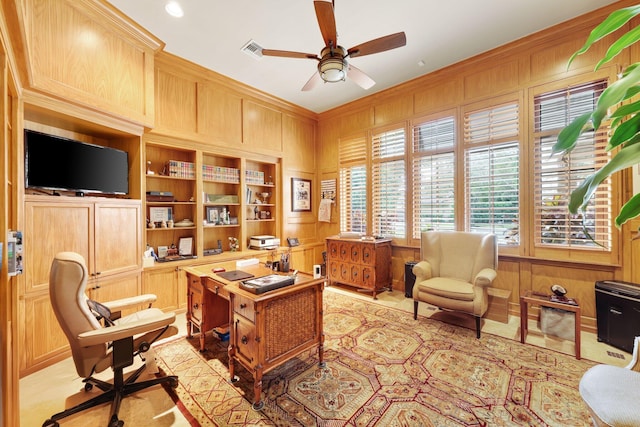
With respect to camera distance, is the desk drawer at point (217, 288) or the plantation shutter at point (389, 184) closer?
the desk drawer at point (217, 288)

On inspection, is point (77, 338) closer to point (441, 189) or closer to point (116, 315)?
point (116, 315)

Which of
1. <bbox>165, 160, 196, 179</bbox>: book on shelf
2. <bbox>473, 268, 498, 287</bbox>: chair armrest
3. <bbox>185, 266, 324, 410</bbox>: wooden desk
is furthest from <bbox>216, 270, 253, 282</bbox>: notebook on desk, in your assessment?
<bbox>473, 268, 498, 287</bbox>: chair armrest

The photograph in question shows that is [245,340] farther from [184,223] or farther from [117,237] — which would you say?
[184,223]

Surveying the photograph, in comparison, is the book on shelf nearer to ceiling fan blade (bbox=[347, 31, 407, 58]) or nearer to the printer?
the printer

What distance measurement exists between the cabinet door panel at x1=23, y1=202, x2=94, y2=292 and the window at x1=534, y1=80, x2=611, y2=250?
483cm

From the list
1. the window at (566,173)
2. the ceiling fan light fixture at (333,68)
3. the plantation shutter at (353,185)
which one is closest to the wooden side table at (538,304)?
the window at (566,173)

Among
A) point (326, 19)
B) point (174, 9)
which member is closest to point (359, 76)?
point (326, 19)

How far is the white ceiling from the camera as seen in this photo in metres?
2.63

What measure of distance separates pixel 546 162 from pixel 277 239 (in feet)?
12.8

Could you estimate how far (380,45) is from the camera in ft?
7.52

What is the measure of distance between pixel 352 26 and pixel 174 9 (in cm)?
182

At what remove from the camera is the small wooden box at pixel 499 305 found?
3180 mm

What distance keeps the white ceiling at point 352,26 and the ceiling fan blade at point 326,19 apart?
68 centimetres

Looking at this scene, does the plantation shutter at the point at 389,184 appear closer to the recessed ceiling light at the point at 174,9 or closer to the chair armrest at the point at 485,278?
the chair armrest at the point at 485,278
